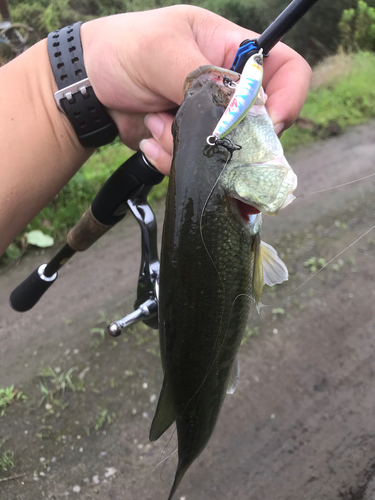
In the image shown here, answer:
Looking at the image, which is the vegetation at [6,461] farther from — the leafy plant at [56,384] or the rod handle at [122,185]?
the rod handle at [122,185]

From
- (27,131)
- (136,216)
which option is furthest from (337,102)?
(27,131)

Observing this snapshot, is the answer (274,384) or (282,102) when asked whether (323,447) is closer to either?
(274,384)

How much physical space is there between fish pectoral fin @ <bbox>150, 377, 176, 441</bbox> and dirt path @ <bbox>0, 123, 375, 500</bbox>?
3.90 ft

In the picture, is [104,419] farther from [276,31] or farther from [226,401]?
[276,31]

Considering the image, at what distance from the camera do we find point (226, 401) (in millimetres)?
2641

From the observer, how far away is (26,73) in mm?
1610

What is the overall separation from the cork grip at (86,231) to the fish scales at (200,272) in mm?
767

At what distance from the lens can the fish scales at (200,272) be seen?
3.52ft

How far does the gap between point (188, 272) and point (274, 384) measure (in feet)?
6.56

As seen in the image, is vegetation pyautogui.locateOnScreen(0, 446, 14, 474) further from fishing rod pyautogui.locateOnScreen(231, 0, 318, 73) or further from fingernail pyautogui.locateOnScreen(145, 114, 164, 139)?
fishing rod pyautogui.locateOnScreen(231, 0, 318, 73)

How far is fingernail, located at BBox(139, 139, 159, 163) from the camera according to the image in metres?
1.56

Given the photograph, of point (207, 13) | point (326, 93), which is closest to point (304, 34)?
point (326, 93)

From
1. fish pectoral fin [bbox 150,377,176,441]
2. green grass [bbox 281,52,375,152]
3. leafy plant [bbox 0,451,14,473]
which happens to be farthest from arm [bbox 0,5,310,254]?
green grass [bbox 281,52,375,152]

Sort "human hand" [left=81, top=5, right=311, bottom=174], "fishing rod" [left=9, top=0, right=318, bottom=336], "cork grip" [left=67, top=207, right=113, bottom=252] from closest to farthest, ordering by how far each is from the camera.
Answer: "human hand" [left=81, top=5, right=311, bottom=174], "fishing rod" [left=9, top=0, right=318, bottom=336], "cork grip" [left=67, top=207, right=113, bottom=252]
